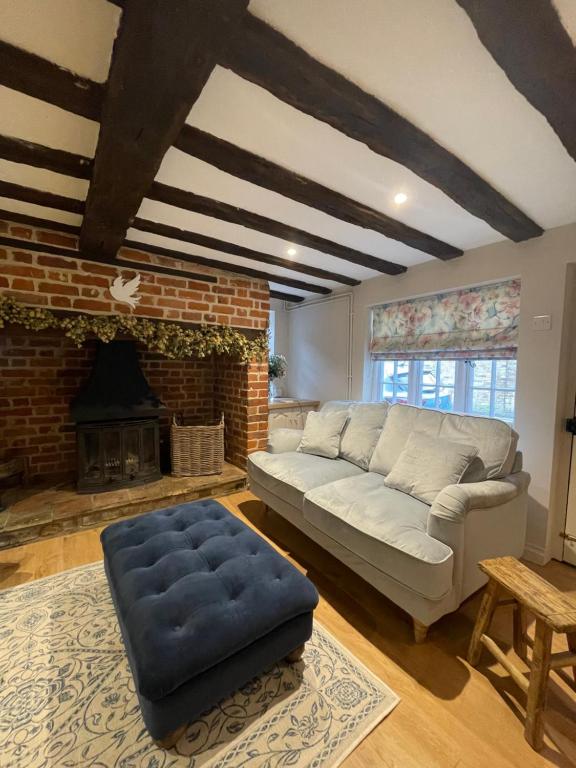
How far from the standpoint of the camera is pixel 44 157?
56.1 inches

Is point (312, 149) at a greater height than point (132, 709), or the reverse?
point (312, 149)

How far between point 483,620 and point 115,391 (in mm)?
2986

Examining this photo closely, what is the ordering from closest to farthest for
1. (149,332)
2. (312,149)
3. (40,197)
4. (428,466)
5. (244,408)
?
(312,149)
(40,197)
(428,466)
(149,332)
(244,408)

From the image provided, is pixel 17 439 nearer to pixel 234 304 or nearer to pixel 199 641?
pixel 234 304

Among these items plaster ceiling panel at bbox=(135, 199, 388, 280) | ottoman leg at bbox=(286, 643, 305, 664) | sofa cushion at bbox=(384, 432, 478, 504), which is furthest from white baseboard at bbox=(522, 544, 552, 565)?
plaster ceiling panel at bbox=(135, 199, 388, 280)

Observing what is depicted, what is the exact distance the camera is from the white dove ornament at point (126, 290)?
2.48m

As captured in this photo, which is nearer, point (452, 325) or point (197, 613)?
point (197, 613)

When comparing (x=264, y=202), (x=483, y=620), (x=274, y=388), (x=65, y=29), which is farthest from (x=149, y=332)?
(x=483, y=620)

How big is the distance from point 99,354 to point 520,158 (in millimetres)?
3199

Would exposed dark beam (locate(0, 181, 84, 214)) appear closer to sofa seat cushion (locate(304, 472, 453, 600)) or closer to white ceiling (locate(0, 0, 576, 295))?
white ceiling (locate(0, 0, 576, 295))

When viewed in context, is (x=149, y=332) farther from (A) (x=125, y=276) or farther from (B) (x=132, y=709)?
(B) (x=132, y=709)

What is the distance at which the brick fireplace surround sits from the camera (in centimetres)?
226

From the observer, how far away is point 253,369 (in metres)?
3.24

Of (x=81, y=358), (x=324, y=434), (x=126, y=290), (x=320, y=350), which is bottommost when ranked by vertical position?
(x=324, y=434)
